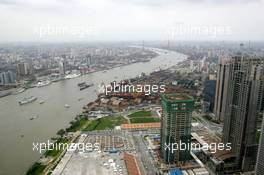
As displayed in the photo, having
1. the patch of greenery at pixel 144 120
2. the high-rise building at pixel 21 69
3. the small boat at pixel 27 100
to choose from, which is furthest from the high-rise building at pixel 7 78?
the patch of greenery at pixel 144 120

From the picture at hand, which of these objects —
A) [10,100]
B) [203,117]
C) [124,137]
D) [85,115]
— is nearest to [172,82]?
[203,117]

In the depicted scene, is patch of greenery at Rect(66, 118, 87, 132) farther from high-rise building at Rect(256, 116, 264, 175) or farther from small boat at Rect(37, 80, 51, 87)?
small boat at Rect(37, 80, 51, 87)

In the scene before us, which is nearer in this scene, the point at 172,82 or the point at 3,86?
the point at 3,86

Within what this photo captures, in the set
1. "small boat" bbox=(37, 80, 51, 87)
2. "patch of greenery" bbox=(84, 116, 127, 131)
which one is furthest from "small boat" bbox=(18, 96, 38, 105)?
"patch of greenery" bbox=(84, 116, 127, 131)

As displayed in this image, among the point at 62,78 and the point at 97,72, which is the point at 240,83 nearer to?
the point at 62,78

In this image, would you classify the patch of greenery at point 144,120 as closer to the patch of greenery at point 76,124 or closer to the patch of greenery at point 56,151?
the patch of greenery at point 76,124

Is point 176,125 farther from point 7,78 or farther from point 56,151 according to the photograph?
point 7,78
